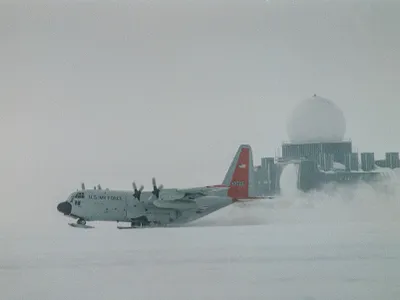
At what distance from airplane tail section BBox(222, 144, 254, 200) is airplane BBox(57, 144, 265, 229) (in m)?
0.07

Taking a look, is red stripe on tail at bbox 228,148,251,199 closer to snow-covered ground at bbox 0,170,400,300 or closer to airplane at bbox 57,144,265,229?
airplane at bbox 57,144,265,229

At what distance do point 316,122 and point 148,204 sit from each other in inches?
691

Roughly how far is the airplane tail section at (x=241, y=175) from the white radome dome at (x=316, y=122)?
10.1 m

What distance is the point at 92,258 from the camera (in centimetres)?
1720

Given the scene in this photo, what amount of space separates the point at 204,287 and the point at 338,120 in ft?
105

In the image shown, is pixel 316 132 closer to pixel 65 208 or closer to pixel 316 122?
pixel 316 122

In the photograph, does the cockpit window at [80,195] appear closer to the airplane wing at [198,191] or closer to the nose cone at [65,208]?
the nose cone at [65,208]

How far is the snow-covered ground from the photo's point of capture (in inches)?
475

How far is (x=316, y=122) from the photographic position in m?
42.8

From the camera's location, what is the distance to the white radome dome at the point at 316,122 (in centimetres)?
4188

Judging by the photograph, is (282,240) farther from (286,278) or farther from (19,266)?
(19,266)

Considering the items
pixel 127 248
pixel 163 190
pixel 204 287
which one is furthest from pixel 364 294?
pixel 163 190

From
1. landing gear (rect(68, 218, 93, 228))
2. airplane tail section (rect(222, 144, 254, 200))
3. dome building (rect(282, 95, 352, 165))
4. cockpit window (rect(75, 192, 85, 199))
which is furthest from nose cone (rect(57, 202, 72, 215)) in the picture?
dome building (rect(282, 95, 352, 165))

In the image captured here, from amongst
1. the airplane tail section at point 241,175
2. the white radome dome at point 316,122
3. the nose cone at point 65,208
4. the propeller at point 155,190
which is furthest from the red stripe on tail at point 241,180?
the white radome dome at point 316,122
